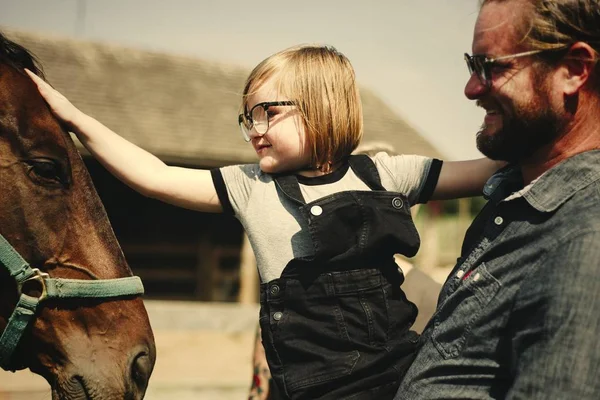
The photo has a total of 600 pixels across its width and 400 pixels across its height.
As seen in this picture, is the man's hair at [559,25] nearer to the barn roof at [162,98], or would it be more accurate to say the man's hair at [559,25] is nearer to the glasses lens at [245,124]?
the glasses lens at [245,124]

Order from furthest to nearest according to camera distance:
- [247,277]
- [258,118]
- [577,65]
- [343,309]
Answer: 1. [247,277]
2. [258,118]
3. [343,309]
4. [577,65]

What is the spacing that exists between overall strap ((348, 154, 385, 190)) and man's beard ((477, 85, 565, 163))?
52 centimetres

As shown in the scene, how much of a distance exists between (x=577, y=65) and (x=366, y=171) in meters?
0.79

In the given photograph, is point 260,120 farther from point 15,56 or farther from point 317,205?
point 15,56

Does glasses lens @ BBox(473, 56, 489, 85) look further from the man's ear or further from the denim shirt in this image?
the denim shirt

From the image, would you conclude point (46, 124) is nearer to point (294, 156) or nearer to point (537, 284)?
point (294, 156)

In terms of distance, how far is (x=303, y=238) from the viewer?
2133 millimetres

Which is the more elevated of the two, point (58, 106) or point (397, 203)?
point (58, 106)

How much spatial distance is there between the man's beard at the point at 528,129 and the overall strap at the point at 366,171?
1.70 ft

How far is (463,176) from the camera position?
2305 millimetres

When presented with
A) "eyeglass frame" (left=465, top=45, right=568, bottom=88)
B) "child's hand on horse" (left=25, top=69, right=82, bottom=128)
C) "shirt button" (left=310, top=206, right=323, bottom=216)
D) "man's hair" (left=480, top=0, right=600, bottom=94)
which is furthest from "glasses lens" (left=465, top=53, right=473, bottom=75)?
"child's hand on horse" (left=25, top=69, right=82, bottom=128)

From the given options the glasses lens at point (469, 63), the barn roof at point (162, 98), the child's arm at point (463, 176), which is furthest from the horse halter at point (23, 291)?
the barn roof at point (162, 98)

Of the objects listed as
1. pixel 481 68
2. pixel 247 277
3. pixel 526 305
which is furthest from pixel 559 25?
pixel 247 277

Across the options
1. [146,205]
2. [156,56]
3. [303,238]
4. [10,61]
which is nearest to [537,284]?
[303,238]
